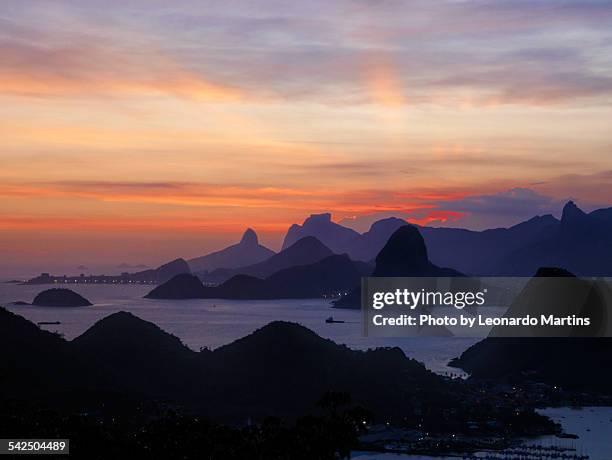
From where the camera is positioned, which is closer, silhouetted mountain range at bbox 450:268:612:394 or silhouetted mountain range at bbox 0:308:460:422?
silhouetted mountain range at bbox 0:308:460:422

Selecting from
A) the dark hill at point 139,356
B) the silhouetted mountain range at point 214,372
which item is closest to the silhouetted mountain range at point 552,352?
the silhouetted mountain range at point 214,372

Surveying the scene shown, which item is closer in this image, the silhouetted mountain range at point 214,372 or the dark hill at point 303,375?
the silhouetted mountain range at point 214,372

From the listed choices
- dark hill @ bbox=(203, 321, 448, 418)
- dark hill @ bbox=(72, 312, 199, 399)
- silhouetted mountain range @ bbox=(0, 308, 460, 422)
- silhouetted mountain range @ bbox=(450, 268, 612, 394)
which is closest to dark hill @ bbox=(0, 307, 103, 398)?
silhouetted mountain range @ bbox=(0, 308, 460, 422)

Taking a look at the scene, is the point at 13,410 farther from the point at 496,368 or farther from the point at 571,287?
the point at 571,287

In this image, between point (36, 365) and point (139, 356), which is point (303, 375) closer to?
point (139, 356)

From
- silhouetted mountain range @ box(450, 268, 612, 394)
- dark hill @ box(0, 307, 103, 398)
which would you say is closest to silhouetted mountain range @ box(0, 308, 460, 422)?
dark hill @ box(0, 307, 103, 398)

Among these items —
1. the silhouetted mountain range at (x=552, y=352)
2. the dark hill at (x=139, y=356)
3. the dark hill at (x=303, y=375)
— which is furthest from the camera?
the silhouetted mountain range at (x=552, y=352)

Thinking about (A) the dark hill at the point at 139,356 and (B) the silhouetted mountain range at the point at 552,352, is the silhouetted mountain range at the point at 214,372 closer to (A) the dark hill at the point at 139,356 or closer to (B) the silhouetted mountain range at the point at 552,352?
(A) the dark hill at the point at 139,356

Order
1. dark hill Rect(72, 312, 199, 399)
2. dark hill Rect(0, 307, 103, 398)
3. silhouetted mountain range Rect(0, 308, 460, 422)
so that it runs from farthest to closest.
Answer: dark hill Rect(72, 312, 199, 399)
silhouetted mountain range Rect(0, 308, 460, 422)
dark hill Rect(0, 307, 103, 398)

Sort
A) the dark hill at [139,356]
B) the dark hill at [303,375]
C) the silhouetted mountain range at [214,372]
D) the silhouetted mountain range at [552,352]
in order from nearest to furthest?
1. the silhouetted mountain range at [214,372]
2. the dark hill at [303,375]
3. the dark hill at [139,356]
4. the silhouetted mountain range at [552,352]

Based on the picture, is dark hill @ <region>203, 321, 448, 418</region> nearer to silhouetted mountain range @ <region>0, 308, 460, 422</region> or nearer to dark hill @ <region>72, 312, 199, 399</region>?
silhouetted mountain range @ <region>0, 308, 460, 422</region>

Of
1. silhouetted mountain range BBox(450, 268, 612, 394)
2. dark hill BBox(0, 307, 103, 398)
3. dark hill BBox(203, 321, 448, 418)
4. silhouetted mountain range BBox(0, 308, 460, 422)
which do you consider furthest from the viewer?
silhouetted mountain range BBox(450, 268, 612, 394)

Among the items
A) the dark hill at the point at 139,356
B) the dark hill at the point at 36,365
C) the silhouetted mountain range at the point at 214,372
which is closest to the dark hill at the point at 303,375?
the silhouetted mountain range at the point at 214,372
